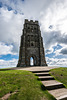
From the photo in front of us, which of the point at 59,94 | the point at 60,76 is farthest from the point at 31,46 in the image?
the point at 59,94

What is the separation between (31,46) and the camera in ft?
71.0

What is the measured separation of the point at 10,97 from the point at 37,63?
17.0 metres

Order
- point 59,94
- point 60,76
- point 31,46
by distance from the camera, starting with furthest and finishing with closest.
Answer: point 31,46 → point 60,76 → point 59,94

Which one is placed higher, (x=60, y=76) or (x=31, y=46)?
(x=31, y=46)

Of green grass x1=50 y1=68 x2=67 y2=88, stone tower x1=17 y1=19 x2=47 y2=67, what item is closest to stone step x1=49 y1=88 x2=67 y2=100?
green grass x1=50 y1=68 x2=67 y2=88

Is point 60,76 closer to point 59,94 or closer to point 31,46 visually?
point 59,94

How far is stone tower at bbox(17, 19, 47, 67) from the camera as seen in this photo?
19844 millimetres

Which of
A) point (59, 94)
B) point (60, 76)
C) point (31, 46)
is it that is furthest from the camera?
point (31, 46)

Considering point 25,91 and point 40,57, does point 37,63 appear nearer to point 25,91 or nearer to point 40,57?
point 40,57

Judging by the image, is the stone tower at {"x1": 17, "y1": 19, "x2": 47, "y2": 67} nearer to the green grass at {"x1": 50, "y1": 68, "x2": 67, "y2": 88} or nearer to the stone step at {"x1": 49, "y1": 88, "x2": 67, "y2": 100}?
the green grass at {"x1": 50, "y1": 68, "x2": 67, "y2": 88}

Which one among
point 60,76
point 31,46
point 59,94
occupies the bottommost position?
point 59,94

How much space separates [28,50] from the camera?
21.0m

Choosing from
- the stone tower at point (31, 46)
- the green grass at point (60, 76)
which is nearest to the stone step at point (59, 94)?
the green grass at point (60, 76)

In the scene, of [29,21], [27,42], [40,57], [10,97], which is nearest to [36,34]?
[27,42]
